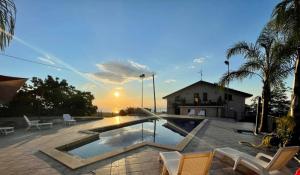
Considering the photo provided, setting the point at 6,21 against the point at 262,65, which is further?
the point at 262,65

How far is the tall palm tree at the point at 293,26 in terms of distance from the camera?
22.8ft

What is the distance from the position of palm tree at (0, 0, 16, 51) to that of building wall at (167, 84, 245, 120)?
25.8 m

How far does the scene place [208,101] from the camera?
1150 inches

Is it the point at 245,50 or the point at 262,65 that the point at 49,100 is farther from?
the point at 262,65

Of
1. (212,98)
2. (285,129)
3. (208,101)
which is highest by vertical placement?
(212,98)

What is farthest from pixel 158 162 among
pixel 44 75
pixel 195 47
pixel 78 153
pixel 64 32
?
pixel 44 75

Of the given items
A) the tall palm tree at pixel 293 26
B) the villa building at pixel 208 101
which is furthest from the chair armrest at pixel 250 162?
the villa building at pixel 208 101

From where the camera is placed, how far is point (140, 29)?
13.6 meters

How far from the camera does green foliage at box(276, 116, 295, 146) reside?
6856 millimetres

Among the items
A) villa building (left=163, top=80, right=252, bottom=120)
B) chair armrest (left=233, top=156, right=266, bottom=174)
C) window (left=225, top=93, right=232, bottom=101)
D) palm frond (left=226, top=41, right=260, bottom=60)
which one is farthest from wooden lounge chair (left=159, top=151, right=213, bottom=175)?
window (left=225, top=93, right=232, bottom=101)

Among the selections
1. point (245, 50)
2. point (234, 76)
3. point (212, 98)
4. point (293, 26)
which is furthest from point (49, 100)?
point (212, 98)

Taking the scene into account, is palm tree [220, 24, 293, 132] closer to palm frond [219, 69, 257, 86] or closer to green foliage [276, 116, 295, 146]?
palm frond [219, 69, 257, 86]

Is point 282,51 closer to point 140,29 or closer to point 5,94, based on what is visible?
point 140,29

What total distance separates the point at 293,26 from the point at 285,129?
3872mm
